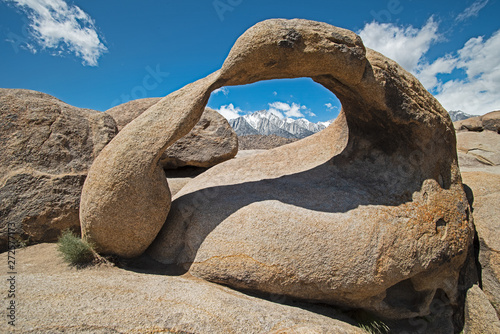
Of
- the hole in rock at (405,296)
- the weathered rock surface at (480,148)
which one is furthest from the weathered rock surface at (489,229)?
the weathered rock surface at (480,148)

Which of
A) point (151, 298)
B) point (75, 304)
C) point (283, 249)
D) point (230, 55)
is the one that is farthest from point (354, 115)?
point (75, 304)

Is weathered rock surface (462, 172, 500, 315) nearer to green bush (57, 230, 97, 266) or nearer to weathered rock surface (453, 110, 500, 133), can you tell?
green bush (57, 230, 97, 266)

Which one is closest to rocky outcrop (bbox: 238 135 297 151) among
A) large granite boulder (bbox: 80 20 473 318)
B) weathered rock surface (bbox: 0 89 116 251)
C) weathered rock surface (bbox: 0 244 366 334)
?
weathered rock surface (bbox: 0 89 116 251)

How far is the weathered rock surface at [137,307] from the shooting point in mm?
2006

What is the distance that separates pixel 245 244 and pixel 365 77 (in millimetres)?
2371

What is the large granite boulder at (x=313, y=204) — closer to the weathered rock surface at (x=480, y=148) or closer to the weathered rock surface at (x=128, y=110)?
the weathered rock surface at (x=128, y=110)

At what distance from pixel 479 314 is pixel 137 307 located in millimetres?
3851

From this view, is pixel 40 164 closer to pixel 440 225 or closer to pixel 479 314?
pixel 440 225

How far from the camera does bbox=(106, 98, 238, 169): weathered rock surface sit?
5660 millimetres

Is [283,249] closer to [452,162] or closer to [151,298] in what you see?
[151,298]

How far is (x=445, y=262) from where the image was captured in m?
3.33

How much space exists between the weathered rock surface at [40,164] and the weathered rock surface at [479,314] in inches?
195

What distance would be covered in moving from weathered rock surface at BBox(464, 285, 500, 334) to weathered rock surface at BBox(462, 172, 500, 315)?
13cm

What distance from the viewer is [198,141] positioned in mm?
5746
